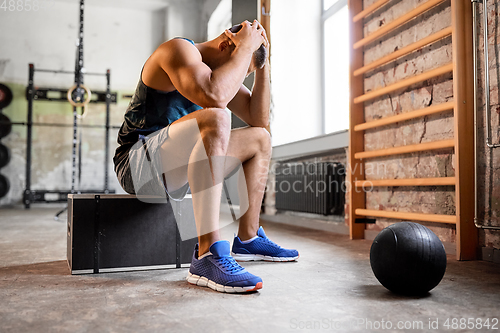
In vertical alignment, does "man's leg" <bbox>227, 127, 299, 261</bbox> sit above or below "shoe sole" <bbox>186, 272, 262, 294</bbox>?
above

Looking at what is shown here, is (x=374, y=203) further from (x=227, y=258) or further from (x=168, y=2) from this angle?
(x=168, y=2)

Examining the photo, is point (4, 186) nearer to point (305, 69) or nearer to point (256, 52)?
point (305, 69)

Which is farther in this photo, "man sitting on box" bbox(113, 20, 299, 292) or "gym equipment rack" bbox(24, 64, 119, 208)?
"gym equipment rack" bbox(24, 64, 119, 208)

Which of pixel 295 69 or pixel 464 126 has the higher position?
pixel 295 69

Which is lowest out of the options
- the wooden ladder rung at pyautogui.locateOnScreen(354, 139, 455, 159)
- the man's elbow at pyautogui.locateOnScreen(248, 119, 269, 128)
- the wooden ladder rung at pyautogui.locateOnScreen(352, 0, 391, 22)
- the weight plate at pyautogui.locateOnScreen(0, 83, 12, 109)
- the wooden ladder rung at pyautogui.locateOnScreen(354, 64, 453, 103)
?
the wooden ladder rung at pyautogui.locateOnScreen(354, 139, 455, 159)

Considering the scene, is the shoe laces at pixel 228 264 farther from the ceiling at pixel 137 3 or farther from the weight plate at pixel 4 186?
the ceiling at pixel 137 3

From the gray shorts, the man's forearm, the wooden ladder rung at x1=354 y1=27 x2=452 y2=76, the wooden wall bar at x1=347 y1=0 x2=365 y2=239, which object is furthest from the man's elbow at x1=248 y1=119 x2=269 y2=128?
Answer: the wooden wall bar at x1=347 y1=0 x2=365 y2=239

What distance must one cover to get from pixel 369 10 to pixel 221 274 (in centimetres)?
217

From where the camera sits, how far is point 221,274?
4.35 ft

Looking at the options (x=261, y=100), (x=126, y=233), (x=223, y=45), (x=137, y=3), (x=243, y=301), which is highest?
(x=137, y=3)

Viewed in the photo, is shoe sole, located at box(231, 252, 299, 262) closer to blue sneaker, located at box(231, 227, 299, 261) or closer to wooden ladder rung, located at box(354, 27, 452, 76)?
blue sneaker, located at box(231, 227, 299, 261)

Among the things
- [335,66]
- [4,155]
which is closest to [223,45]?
[335,66]

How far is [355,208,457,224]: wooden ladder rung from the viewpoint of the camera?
2.04 metres

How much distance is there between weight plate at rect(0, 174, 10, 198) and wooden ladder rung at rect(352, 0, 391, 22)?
6.03 metres
